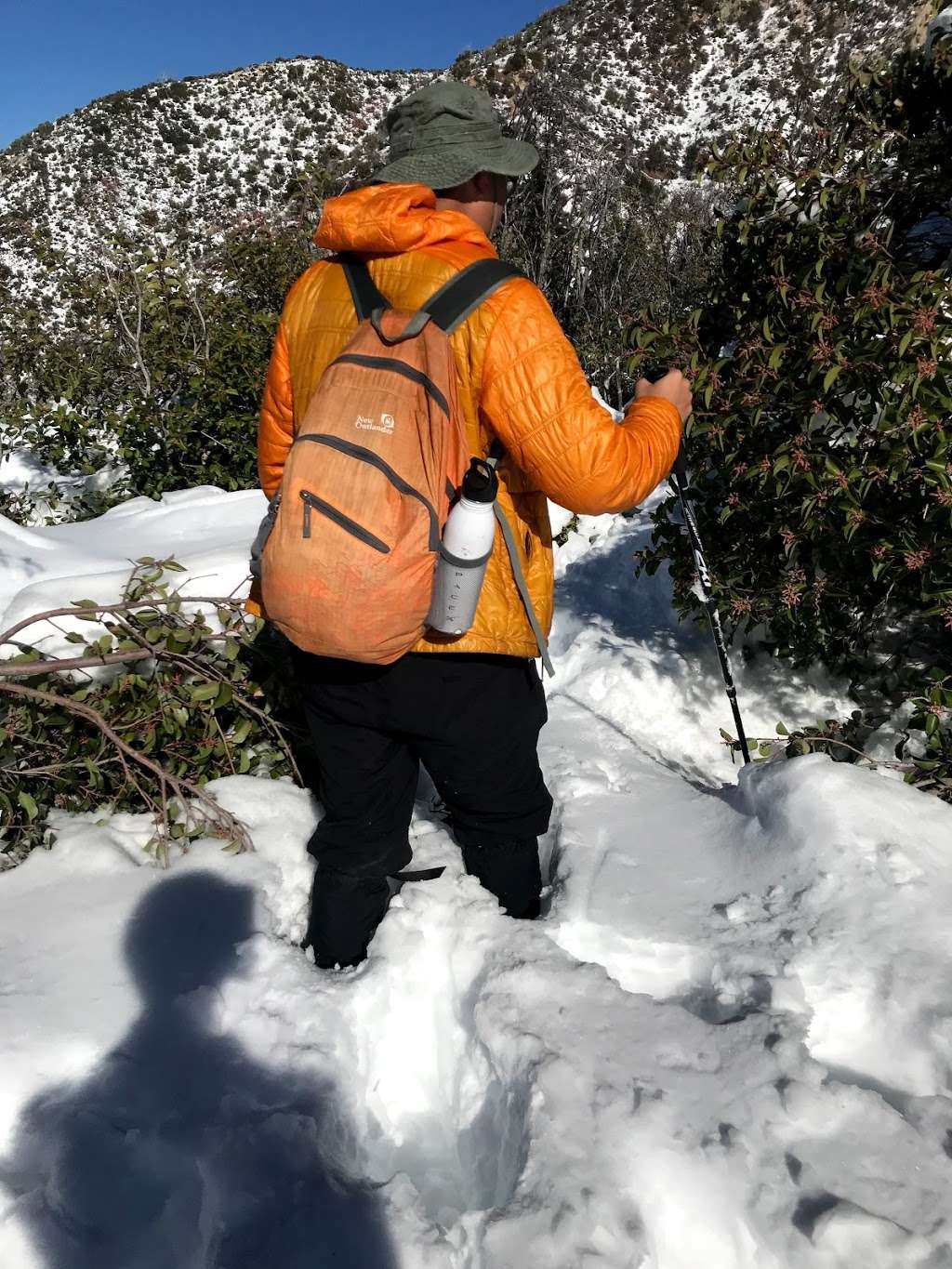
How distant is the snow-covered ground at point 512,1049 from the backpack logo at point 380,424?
1.33 meters

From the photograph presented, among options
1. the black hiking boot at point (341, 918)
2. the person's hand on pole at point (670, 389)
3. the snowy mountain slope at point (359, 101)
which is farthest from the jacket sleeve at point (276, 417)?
the snowy mountain slope at point (359, 101)

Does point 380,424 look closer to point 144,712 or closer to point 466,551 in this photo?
point 466,551

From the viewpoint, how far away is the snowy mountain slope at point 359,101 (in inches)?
1228

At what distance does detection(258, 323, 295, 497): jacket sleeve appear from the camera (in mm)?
2016

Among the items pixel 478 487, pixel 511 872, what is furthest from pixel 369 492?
pixel 511 872

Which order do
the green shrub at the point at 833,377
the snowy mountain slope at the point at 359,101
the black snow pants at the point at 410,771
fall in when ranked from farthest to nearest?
the snowy mountain slope at the point at 359,101, the green shrub at the point at 833,377, the black snow pants at the point at 410,771

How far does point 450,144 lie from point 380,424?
809mm

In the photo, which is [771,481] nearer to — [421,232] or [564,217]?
[421,232]

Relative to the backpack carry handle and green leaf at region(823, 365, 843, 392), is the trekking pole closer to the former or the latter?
green leaf at region(823, 365, 843, 392)

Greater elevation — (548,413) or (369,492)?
(548,413)

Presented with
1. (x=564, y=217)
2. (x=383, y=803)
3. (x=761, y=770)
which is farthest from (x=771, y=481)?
(x=564, y=217)

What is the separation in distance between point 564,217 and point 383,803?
1126 centimetres

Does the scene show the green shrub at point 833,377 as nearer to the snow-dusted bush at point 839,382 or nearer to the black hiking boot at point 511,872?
the snow-dusted bush at point 839,382

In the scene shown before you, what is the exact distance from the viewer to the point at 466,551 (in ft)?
5.42
